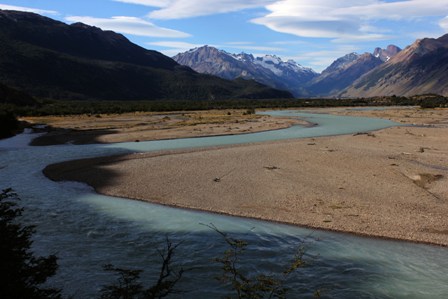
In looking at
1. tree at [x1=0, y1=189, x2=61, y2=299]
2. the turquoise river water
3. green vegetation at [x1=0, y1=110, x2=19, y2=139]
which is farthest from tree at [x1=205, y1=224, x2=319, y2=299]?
green vegetation at [x1=0, y1=110, x2=19, y2=139]

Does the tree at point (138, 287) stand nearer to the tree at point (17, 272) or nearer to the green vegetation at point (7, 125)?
the tree at point (17, 272)

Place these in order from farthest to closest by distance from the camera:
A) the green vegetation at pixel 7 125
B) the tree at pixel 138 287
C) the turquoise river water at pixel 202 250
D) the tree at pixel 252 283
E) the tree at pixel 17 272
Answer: the green vegetation at pixel 7 125 → the turquoise river water at pixel 202 250 → the tree at pixel 252 283 → the tree at pixel 17 272 → the tree at pixel 138 287

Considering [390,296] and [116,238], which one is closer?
[390,296]

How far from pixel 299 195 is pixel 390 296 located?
8.74 metres

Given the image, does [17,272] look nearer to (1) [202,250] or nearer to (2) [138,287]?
(2) [138,287]

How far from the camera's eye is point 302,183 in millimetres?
21078

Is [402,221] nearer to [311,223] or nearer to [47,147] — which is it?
[311,223]

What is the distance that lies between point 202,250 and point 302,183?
30.8 feet

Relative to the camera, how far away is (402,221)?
15359mm

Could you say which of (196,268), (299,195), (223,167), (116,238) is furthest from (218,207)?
(223,167)

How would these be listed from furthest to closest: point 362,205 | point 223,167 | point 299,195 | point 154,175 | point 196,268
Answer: point 223,167 < point 154,175 < point 299,195 < point 362,205 < point 196,268

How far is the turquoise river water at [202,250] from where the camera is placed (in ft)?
34.9

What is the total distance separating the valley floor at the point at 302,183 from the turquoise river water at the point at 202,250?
124 cm

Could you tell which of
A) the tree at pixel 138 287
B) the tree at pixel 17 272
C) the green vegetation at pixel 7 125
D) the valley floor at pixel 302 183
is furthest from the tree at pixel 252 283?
the green vegetation at pixel 7 125
